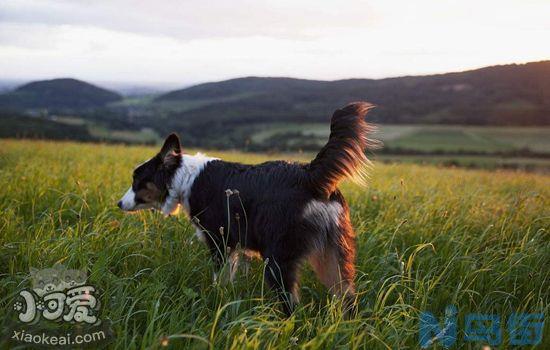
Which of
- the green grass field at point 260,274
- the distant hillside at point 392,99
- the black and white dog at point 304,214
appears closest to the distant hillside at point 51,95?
the distant hillside at point 392,99

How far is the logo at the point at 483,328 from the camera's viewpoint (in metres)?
2.51

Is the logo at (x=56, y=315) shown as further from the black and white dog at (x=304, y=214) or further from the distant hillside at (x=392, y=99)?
the distant hillside at (x=392, y=99)

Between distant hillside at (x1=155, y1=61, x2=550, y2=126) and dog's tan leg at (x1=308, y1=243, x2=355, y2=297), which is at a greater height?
distant hillside at (x1=155, y1=61, x2=550, y2=126)

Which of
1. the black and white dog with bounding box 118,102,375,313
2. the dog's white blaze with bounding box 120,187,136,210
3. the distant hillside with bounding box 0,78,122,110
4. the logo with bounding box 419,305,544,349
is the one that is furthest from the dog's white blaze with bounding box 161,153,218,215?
the distant hillside with bounding box 0,78,122,110

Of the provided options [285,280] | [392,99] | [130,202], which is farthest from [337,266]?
[392,99]

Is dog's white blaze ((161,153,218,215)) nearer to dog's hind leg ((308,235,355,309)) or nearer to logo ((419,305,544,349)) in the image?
dog's hind leg ((308,235,355,309))

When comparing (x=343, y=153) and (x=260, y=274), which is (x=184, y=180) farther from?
(x=343, y=153)

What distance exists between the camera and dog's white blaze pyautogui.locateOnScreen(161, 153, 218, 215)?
12.4 ft

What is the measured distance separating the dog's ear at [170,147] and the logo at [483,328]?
100 inches

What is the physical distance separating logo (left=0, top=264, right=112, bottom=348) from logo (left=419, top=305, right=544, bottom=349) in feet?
6.05

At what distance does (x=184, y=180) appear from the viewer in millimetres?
3807

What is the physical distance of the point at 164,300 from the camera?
9.01 feet

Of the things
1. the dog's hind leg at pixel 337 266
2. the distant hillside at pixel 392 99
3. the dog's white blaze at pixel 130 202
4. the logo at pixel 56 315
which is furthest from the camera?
the distant hillside at pixel 392 99

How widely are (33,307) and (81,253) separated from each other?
710mm
